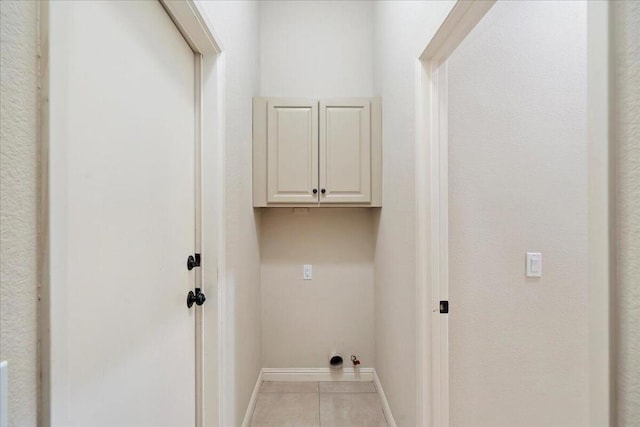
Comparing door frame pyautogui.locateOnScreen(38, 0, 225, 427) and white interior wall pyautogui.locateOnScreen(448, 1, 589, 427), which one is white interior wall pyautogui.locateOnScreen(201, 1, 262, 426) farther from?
white interior wall pyautogui.locateOnScreen(448, 1, 589, 427)

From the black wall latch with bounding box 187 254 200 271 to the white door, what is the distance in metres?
0.04

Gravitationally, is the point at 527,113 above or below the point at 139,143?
above

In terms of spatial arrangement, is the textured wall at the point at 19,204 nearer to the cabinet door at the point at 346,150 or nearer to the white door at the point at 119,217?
the white door at the point at 119,217

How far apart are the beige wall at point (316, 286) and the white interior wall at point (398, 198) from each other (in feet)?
0.74

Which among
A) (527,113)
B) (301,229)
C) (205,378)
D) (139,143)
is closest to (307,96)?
(301,229)

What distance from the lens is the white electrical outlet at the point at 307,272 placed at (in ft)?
8.49

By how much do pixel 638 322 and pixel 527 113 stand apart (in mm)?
1363

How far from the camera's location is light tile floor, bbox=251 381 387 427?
2041 mm

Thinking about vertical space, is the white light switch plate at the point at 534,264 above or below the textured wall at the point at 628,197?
below

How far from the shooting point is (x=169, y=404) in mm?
1112

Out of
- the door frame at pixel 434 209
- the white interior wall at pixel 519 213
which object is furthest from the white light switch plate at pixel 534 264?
the door frame at pixel 434 209

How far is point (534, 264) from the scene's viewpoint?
1.57m

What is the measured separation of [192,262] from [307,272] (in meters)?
1.37

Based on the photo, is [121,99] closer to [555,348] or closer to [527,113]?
[527,113]
